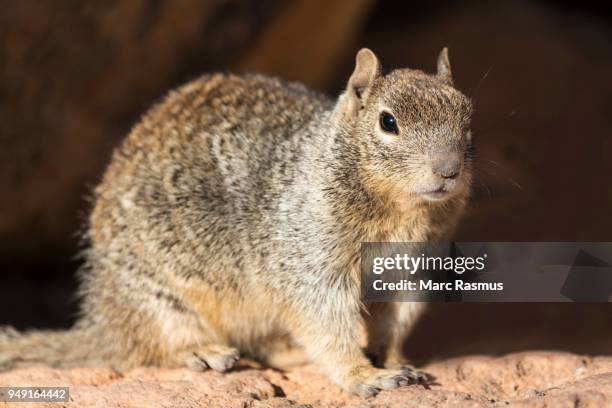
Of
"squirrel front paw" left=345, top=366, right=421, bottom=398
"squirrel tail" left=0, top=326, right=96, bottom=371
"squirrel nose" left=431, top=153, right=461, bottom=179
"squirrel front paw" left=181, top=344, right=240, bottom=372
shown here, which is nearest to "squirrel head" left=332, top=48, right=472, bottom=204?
"squirrel nose" left=431, top=153, right=461, bottom=179

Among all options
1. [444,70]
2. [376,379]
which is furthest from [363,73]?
[376,379]

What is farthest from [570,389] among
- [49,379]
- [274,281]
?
[49,379]

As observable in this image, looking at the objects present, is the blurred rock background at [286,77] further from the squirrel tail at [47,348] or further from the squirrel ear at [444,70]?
the squirrel tail at [47,348]

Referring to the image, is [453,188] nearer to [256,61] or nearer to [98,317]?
[98,317]

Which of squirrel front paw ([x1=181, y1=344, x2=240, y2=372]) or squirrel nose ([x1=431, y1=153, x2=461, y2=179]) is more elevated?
squirrel nose ([x1=431, y1=153, x2=461, y2=179])

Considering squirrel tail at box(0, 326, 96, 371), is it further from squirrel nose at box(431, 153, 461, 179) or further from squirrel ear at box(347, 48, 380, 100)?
squirrel nose at box(431, 153, 461, 179)
